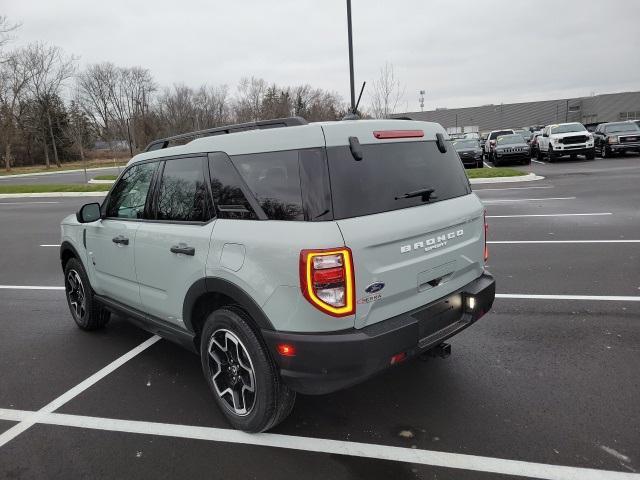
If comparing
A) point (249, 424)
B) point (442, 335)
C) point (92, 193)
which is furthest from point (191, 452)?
point (92, 193)

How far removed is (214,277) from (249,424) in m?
0.96

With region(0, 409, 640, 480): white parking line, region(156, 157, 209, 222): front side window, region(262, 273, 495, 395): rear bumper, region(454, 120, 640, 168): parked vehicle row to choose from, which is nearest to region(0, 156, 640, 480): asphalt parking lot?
region(0, 409, 640, 480): white parking line

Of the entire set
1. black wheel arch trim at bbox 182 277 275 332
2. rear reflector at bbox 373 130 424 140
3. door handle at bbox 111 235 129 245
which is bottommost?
black wheel arch trim at bbox 182 277 275 332

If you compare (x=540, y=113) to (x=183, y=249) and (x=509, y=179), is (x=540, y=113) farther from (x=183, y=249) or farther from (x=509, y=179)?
(x=183, y=249)

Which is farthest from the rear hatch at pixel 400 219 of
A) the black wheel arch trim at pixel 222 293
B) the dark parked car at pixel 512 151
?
the dark parked car at pixel 512 151

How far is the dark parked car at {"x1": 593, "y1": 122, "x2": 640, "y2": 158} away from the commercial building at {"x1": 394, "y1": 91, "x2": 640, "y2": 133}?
54.7m

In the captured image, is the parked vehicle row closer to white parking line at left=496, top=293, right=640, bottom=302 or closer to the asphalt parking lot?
white parking line at left=496, top=293, right=640, bottom=302

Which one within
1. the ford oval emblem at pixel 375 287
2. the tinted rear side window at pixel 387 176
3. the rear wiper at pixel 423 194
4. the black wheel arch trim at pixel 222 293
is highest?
the tinted rear side window at pixel 387 176

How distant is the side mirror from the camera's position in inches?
169

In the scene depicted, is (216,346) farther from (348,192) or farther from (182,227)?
(348,192)

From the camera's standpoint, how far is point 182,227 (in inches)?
132

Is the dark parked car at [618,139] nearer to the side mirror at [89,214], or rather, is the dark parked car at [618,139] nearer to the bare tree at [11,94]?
the side mirror at [89,214]

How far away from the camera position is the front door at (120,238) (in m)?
3.93

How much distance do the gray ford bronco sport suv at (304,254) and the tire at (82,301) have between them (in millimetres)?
1317
